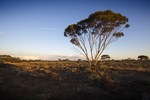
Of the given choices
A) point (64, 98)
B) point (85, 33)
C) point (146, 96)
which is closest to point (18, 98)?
point (64, 98)

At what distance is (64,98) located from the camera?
10.4m

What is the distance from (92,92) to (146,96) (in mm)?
3337

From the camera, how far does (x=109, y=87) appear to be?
13062mm

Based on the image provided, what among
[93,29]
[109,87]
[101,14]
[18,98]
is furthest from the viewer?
[93,29]

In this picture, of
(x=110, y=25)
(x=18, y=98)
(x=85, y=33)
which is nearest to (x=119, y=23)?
(x=110, y=25)

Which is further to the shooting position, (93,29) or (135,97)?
(93,29)

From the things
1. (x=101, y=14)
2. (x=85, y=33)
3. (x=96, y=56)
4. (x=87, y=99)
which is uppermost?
(x=101, y=14)

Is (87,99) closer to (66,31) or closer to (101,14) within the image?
(101,14)

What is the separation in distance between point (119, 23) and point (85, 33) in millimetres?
6181

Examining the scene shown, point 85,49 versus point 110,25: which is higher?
point 110,25

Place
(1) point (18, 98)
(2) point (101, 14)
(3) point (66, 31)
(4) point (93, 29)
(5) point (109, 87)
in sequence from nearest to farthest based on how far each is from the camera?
(1) point (18, 98) → (5) point (109, 87) → (2) point (101, 14) → (4) point (93, 29) → (3) point (66, 31)

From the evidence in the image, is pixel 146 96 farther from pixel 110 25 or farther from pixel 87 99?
pixel 110 25

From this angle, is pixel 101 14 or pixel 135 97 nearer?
pixel 135 97

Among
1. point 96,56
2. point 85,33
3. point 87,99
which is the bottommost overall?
point 87,99
